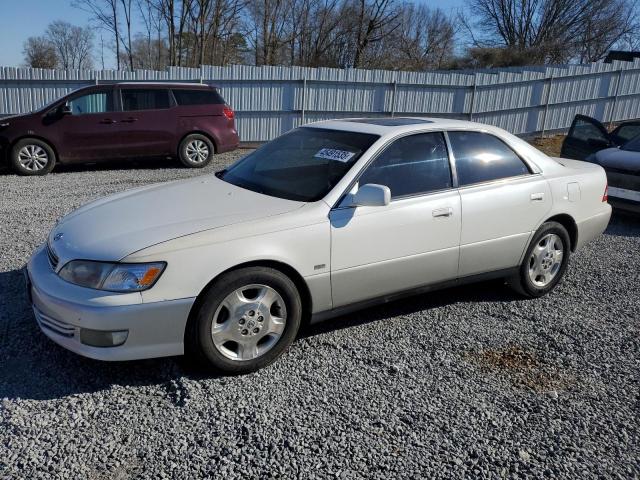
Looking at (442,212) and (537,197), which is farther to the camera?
(537,197)

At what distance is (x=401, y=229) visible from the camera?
12.5 feet

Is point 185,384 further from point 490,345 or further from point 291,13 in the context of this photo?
point 291,13

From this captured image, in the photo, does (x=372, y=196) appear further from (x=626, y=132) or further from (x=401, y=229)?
(x=626, y=132)

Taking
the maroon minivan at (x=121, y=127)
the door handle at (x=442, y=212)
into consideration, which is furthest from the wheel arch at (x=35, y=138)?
the door handle at (x=442, y=212)

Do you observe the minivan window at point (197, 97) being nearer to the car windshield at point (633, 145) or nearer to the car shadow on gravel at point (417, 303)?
the car windshield at point (633, 145)

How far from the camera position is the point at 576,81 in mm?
17234

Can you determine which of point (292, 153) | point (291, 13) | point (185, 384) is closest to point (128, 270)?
point (185, 384)

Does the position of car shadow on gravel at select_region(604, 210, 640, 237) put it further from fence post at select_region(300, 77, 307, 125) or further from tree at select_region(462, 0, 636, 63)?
tree at select_region(462, 0, 636, 63)

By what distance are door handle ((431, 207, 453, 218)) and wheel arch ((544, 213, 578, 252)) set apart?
120 centimetres

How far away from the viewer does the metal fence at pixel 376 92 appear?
13336 mm

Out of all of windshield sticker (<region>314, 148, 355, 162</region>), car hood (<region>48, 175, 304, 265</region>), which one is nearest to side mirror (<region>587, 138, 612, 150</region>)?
windshield sticker (<region>314, 148, 355, 162</region>)

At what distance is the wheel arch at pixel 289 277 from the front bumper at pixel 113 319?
50mm

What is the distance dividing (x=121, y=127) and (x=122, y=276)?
8391 mm

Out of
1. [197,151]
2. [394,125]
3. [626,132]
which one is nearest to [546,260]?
[394,125]
